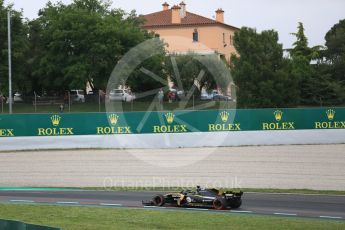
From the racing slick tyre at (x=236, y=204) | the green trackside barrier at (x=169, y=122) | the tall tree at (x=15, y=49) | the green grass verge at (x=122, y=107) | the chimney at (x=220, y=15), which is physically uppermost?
the chimney at (x=220, y=15)

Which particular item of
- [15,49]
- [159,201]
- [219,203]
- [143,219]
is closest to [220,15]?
[15,49]

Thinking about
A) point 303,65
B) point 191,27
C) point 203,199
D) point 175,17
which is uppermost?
point 175,17

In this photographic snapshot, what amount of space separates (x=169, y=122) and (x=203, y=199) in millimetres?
Result: 17640

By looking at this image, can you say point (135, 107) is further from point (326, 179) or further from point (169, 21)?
point (169, 21)

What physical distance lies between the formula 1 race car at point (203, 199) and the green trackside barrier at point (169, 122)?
16.6 meters

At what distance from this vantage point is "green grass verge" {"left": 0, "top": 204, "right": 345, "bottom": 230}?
15734 mm

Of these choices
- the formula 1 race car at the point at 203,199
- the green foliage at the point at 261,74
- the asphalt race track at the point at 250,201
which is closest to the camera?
the asphalt race track at the point at 250,201

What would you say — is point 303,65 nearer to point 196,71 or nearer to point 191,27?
point 196,71

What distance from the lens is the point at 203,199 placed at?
18797mm

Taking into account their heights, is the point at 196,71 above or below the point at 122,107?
above

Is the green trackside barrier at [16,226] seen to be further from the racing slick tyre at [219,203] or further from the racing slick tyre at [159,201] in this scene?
the racing slick tyre at [159,201]

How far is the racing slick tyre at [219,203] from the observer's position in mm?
18469

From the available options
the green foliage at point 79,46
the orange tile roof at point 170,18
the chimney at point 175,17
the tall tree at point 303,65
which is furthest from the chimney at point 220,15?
the green foliage at point 79,46

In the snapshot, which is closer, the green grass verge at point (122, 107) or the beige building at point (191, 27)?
the green grass verge at point (122, 107)
